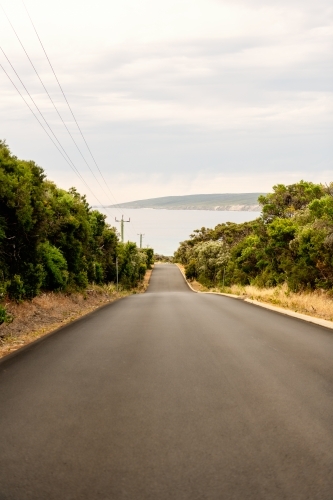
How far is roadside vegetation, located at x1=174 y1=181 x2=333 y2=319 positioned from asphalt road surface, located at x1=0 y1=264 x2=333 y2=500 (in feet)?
34.2

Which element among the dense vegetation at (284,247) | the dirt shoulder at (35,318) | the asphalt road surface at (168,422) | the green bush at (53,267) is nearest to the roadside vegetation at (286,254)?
the dense vegetation at (284,247)

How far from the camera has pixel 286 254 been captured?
44750mm

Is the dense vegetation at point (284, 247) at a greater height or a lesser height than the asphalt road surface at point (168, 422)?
greater

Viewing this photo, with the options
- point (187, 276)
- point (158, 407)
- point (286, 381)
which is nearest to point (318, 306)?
point (286, 381)

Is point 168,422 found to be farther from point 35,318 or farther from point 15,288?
point 15,288

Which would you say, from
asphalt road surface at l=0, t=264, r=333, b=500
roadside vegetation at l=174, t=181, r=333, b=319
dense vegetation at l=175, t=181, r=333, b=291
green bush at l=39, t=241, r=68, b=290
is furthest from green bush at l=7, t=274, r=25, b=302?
dense vegetation at l=175, t=181, r=333, b=291

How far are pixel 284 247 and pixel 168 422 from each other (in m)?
40.1

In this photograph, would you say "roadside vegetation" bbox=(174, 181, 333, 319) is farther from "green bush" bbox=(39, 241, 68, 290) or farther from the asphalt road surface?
"green bush" bbox=(39, 241, 68, 290)

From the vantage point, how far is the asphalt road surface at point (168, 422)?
174 inches

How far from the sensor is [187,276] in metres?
111

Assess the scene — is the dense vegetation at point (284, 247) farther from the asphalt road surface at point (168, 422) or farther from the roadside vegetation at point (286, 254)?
the asphalt road surface at point (168, 422)

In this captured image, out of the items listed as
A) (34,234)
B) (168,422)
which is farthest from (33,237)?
(168,422)

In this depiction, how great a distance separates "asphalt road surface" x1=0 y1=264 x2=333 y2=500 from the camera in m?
4.43

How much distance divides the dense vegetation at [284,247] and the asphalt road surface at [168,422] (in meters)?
20.7
